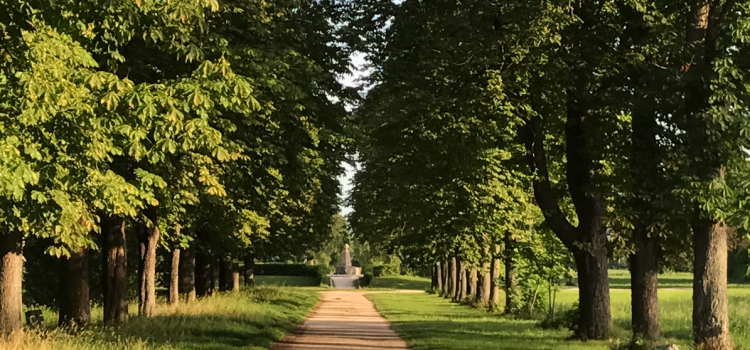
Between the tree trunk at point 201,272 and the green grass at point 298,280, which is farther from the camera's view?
the green grass at point 298,280

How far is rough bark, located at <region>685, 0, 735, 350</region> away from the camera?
1386 cm

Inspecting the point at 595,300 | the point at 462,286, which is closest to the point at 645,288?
the point at 595,300

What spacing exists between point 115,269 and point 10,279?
587cm

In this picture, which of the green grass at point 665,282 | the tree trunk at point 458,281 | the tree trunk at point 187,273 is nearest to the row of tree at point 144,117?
the tree trunk at point 187,273

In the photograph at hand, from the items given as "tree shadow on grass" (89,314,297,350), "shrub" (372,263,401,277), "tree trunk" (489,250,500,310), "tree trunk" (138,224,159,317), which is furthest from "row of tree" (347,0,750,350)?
"shrub" (372,263,401,277)

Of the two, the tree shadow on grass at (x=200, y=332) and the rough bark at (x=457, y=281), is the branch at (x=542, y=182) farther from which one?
the rough bark at (x=457, y=281)

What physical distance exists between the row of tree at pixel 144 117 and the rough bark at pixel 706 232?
6438 millimetres

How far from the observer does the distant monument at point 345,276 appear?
8681cm

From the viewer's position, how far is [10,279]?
588 inches

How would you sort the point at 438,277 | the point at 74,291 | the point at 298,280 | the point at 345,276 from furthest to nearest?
the point at 345,276
the point at 298,280
the point at 438,277
the point at 74,291

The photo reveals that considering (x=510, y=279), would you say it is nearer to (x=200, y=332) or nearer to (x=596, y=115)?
(x=596, y=115)

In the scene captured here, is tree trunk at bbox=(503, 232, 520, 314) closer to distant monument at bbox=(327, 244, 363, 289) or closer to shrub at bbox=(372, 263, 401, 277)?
distant monument at bbox=(327, 244, 363, 289)

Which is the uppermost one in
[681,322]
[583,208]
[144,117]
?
[144,117]

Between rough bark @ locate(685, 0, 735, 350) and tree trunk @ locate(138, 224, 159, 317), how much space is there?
14.5 meters
